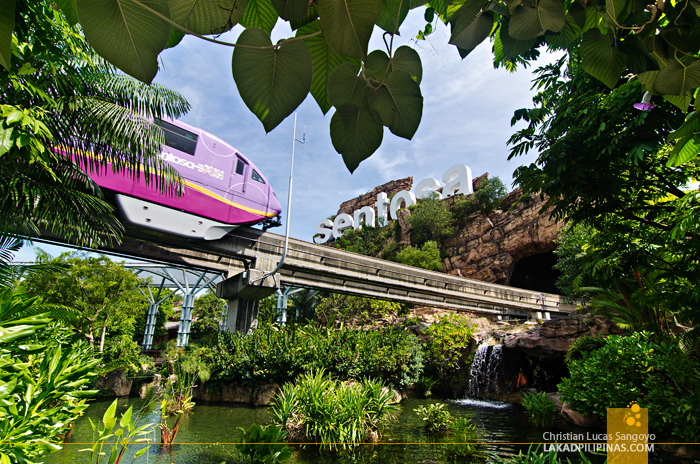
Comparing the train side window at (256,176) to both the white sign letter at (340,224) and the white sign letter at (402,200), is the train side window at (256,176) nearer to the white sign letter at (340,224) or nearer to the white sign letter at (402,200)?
the white sign letter at (402,200)

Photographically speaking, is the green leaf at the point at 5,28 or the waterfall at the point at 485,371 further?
the waterfall at the point at 485,371

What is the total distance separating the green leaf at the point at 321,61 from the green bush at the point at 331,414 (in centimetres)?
598

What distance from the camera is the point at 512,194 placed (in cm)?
2578

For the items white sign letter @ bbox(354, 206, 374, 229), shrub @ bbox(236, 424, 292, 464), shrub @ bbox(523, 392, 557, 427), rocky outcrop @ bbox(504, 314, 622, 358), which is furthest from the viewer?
white sign letter @ bbox(354, 206, 374, 229)

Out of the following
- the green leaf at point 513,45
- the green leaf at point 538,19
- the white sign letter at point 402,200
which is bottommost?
the green leaf at point 538,19

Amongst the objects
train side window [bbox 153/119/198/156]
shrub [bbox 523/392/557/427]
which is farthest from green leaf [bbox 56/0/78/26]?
train side window [bbox 153/119/198/156]

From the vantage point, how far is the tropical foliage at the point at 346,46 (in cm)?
33

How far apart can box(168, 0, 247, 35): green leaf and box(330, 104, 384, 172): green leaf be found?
0.18m

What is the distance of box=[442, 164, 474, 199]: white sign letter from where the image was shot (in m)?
29.5

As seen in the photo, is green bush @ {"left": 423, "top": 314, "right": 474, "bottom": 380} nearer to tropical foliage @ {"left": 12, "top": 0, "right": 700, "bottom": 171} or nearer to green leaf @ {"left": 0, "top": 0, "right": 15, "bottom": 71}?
tropical foliage @ {"left": 12, "top": 0, "right": 700, "bottom": 171}

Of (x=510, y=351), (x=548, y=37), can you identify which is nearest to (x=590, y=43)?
(x=548, y=37)

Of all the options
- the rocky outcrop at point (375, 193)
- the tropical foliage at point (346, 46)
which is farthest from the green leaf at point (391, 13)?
the rocky outcrop at point (375, 193)

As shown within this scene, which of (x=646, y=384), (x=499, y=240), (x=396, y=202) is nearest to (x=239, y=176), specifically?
(x=646, y=384)

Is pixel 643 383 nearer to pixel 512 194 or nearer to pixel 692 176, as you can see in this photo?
pixel 692 176
